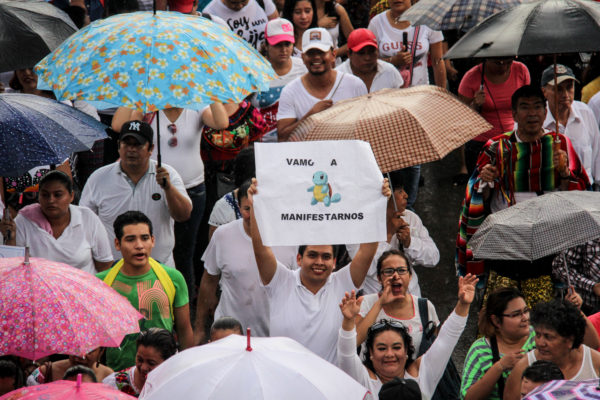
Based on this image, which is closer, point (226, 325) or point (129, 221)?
point (226, 325)

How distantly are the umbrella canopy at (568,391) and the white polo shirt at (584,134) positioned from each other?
4611 mm

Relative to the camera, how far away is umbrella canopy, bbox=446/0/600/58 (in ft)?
23.4

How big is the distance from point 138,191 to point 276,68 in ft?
7.69

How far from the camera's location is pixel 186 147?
886 cm

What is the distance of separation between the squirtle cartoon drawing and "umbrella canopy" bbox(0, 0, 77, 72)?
8.75 ft

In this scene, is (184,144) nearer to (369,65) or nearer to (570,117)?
(369,65)

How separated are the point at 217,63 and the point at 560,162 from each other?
2.56m

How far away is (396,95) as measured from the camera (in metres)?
7.92

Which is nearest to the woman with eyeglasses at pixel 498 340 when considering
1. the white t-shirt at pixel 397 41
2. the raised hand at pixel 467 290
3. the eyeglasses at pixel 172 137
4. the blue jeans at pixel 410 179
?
the raised hand at pixel 467 290

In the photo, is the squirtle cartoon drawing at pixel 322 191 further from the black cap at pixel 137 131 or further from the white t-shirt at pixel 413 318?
the black cap at pixel 137 131

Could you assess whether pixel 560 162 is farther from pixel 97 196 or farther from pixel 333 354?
pixel 97 196

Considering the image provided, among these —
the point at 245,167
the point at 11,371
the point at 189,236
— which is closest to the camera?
the point at 11,371

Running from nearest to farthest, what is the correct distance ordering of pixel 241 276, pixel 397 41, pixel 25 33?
pixel 241 276 < pixel 25 33 < pixel 397 41

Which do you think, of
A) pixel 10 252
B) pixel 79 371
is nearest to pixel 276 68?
pixel 10 252
